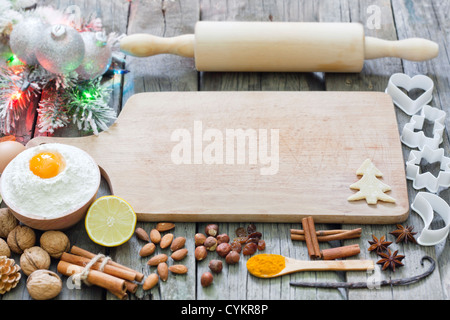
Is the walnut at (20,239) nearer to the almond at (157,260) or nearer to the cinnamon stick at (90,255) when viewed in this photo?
the cinnamon stick at (90,255)

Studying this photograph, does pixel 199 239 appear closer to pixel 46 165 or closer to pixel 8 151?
pixel 46 165

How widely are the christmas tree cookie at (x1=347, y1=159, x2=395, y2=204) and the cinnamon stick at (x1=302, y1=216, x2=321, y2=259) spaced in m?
0.15

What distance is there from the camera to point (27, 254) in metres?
1.75

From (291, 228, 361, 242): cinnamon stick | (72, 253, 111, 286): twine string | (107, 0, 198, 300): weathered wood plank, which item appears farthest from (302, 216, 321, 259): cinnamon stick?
(72, 253, 111, 286): twine string

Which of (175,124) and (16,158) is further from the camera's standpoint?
(175,124)

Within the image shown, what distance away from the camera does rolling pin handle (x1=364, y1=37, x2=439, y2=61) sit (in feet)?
7.14

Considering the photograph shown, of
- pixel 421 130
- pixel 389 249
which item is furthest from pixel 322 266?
pixel 421 130

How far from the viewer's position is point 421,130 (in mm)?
2088

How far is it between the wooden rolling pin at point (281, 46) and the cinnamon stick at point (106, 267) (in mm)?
832

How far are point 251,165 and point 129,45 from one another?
26.7 inches

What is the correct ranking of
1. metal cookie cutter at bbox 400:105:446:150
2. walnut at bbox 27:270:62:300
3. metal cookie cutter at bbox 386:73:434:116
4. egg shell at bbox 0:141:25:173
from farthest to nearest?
metal cookie cutter at bbox 386:73:434:116 → metal cookie cutter at bbox 400:105:446:150 → egg shell at bbox 0:141:25:173 → walnut at bbox 27:270:62:300

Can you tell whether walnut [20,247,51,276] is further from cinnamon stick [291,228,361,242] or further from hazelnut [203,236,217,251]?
cinnamon stick [291,228,361,242]
